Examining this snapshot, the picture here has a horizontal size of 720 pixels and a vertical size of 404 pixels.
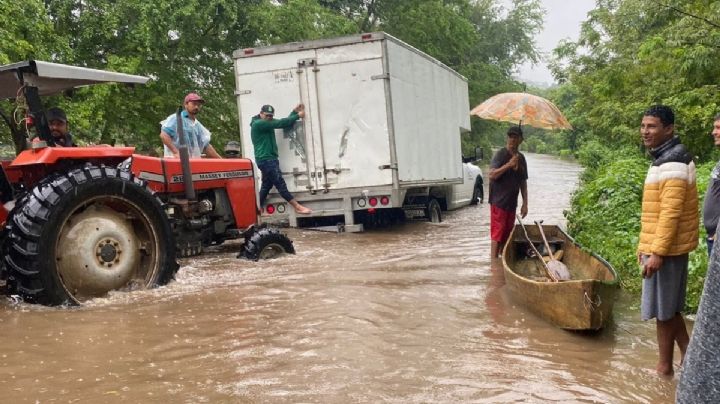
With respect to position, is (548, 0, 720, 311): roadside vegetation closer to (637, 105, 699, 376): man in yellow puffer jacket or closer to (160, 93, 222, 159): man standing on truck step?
(637, 105, 699, 376): man in yellow puffer jacket

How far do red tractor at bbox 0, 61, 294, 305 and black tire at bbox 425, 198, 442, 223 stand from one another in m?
6.73

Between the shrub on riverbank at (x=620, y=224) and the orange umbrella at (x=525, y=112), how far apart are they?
5.09ft

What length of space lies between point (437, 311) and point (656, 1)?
7.03 meters

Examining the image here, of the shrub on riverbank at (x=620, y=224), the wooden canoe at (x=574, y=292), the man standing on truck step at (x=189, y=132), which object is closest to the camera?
the wooden canoe at (x=574, y=292)

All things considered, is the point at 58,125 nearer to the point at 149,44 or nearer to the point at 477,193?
the point at 149,44

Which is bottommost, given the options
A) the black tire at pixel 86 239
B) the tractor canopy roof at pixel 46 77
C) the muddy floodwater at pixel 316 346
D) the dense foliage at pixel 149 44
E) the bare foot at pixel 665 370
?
the bare foot at pixel 665 370

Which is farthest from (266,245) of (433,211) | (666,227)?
(433,211)

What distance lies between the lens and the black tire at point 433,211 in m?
13.0

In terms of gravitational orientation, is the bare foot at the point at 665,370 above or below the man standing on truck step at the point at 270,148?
below

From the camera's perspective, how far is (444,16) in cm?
2925

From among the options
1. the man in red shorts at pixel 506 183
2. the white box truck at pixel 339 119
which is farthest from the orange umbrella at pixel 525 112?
the white box truck at pixel 339 119

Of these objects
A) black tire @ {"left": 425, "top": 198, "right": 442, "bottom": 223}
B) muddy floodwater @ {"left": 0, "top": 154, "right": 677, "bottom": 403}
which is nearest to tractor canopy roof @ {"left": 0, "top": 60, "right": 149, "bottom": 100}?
muddy floodwater @ {"left": 0, "top": 154, "right": 677, "bottom": 403}

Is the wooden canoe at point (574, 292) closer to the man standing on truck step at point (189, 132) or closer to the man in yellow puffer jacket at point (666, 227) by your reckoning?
the man in yellow puffer jacket at point (666, 227)

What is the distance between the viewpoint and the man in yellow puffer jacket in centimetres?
409
